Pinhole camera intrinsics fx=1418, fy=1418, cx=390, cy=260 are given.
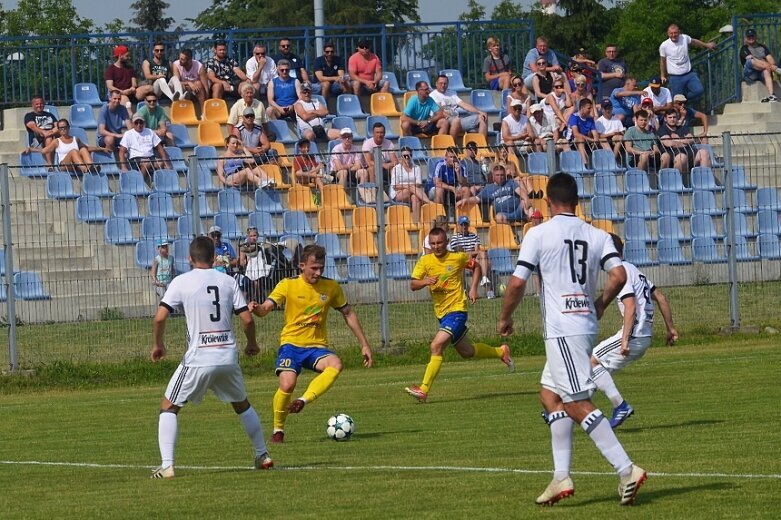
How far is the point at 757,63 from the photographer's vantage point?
3203 cm

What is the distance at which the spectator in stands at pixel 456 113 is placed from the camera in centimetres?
2923

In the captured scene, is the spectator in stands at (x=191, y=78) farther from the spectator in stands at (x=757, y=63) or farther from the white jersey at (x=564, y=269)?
the white jersey at (x=564, y=269)

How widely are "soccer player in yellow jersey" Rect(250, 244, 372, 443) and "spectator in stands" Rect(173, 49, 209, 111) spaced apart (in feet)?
53.0

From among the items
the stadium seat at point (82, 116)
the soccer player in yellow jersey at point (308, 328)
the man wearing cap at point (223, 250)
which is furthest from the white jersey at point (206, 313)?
the stadium seat at point (82, 116)

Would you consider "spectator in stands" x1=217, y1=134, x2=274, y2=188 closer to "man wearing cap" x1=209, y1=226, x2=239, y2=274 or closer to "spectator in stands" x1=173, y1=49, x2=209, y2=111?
"man wearing cap" x1=209, y1=226, x2=239, y2=274

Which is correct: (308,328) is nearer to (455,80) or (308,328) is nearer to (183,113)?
(183,113)

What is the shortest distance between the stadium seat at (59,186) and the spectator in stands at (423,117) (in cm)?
906

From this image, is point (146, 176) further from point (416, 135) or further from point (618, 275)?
point (618, 275)

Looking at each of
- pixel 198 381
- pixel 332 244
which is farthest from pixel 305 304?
pixel 332 244

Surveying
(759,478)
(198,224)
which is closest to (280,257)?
(198,224)

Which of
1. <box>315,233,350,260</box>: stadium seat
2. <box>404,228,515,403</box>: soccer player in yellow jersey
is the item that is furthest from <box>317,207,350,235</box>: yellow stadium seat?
<box>404,228,515,403</box>: soccer player in yellow jersey

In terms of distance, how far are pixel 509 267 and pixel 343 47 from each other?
42.4 feet

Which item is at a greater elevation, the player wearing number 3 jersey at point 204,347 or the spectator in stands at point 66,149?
the spectator in stands at point 66,149

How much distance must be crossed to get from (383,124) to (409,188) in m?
7.16
